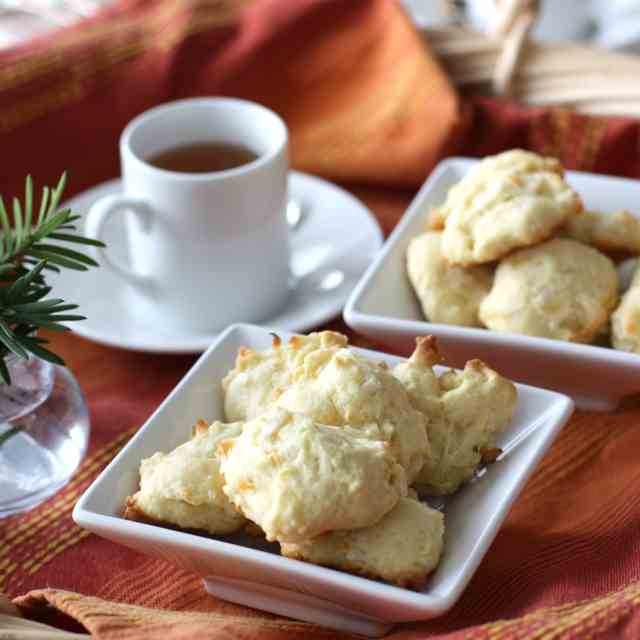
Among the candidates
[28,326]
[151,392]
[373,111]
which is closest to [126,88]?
[373,111]

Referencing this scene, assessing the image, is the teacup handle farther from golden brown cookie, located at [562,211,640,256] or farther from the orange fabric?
golden brown cookie, located at [562,211,640,256]

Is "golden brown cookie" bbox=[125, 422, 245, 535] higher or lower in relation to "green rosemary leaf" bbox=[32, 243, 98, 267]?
lower

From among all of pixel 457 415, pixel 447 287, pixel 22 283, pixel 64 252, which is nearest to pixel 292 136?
pixel 447 287

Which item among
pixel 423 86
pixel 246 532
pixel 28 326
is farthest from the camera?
pixel 423 86

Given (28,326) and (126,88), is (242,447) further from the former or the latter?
(126,88)

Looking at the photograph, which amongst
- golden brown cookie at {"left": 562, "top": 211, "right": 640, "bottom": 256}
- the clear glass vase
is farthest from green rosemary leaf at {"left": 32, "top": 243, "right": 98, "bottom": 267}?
golden brown cookie at {"left": 562, "top": 211, "right": 640, "bottom": 256}
